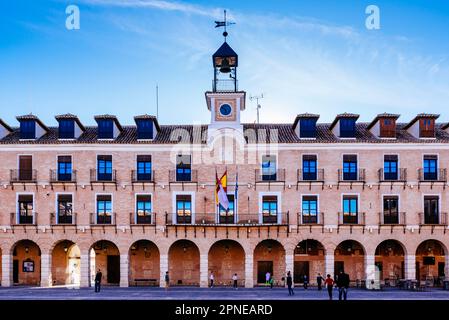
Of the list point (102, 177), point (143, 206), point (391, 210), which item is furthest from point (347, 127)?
point (102, 177)

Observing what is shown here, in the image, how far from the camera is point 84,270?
122ft

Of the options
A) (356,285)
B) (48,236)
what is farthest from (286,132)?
(48,236)

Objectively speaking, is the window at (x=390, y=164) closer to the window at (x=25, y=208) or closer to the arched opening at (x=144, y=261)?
the arched opening at (x=144, y=261)

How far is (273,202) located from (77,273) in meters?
18.5

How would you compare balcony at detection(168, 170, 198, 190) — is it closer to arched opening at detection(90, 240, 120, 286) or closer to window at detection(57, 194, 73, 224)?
arched opening at detection(90, 240, 120, 286)

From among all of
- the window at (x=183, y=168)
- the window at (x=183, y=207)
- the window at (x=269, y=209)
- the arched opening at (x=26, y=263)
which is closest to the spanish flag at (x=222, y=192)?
the window at (x=183, y=207)

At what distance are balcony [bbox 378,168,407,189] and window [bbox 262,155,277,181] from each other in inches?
333

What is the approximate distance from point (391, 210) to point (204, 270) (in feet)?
51.3

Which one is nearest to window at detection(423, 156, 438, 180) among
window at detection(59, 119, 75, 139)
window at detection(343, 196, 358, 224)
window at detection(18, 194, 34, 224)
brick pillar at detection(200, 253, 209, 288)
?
window at detection(343, 196, 358, 224)

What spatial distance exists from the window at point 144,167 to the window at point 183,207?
3.09 metres

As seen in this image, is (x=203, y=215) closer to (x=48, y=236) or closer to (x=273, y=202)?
(x=273, y=202)

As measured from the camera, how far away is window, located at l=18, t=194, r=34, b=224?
3756 centimetres
